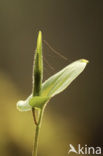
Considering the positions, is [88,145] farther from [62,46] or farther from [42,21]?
[42,21]

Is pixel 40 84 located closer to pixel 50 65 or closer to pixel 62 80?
pixel 62 80

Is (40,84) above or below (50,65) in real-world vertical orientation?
below

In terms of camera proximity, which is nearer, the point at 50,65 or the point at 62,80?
the point at 62,80

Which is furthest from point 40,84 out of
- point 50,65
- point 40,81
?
point 50,65

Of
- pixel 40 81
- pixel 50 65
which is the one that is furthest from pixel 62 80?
pixel 50 65

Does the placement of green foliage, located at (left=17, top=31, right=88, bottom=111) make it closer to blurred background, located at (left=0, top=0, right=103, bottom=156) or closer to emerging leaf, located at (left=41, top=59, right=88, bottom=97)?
emerging leaf, located at (left=41, top=59, right=88, bottom=97)

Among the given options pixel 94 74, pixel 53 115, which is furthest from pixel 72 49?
pixel 53 115

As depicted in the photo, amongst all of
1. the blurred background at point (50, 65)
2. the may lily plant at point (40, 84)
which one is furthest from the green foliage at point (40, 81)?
the blurred background at point (50, 65)

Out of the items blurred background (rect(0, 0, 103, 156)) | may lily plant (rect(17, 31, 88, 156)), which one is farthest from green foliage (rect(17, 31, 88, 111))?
blurred background (rect(0, 0, 103, 156))

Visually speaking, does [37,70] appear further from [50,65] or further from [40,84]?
[50,65]
